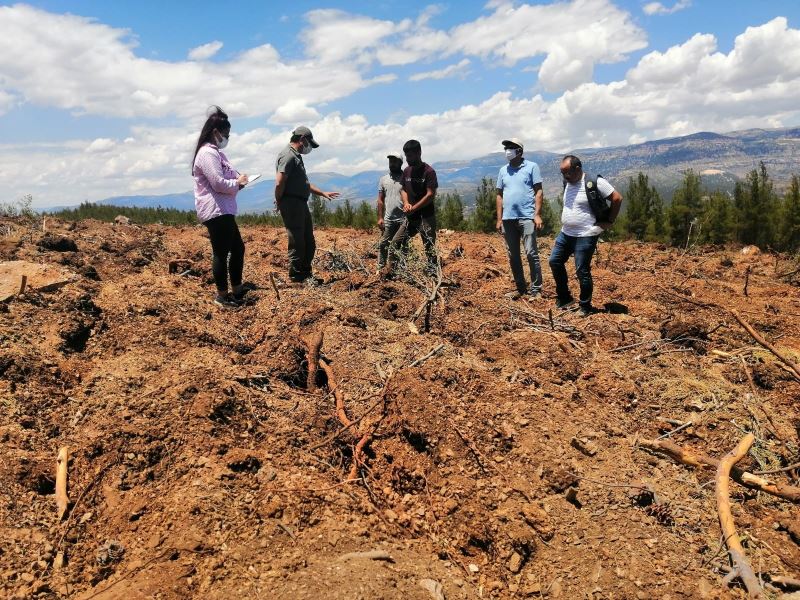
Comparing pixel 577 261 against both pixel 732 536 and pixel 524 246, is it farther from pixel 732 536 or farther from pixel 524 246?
pixel 732 536

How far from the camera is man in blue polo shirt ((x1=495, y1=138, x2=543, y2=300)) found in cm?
533

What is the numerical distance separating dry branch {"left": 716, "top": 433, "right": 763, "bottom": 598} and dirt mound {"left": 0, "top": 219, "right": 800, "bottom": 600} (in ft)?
0.23

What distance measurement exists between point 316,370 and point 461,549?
5.79 feet

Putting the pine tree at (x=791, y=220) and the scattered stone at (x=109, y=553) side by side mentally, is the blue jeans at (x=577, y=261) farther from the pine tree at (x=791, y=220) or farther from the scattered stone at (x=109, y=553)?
the pine tree at (x=791, y=220)

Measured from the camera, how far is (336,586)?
5.90 feet

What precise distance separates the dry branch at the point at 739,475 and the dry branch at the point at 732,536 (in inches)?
2.9

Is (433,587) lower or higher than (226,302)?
lower

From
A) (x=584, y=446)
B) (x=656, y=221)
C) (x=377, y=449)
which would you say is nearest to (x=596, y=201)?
(x=584, y=446)

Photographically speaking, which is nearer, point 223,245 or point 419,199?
point 223,245

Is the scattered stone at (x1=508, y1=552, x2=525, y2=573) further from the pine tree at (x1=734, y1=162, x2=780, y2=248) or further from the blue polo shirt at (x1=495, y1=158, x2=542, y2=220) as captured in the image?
the pine tree at (x1=734, y1=162, x2=780, y2=248)

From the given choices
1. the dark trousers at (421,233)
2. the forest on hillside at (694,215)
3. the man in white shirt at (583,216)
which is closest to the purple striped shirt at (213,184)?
the dark trousers at (421,233)

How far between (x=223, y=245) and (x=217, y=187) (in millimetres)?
572

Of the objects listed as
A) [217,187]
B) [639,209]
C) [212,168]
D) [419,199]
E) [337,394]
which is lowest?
[337,394]

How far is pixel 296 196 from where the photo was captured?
18.1ft
